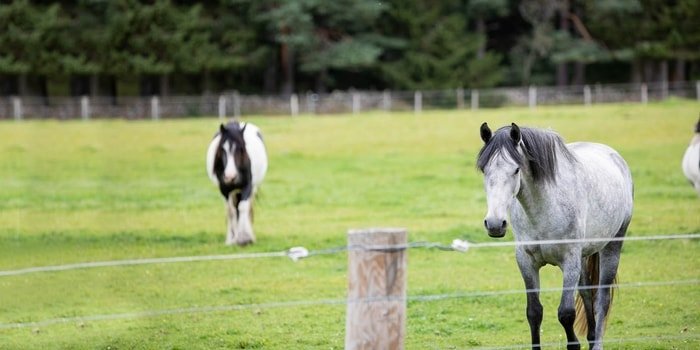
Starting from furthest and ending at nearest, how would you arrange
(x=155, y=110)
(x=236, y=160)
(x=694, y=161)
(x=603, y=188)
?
(x=155, y=110)
(x=694, y=161)
(x=236, y=160)
(x=603, y=188)

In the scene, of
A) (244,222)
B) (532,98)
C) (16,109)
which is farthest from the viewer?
(532,98)

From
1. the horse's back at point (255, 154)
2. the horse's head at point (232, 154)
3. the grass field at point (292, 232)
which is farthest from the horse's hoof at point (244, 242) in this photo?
the horse's back at point (255, 154)

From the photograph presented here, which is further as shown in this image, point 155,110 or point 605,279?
point 155,110

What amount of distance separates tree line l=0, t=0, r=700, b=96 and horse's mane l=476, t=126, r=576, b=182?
38.1 meters

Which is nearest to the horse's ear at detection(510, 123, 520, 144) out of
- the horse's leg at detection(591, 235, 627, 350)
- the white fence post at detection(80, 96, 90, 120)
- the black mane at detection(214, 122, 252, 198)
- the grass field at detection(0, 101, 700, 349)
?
the grass field at detection(0, 101, 700, 349)

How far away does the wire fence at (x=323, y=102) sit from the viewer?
42.2m

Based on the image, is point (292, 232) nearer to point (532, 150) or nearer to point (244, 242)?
point (244, 242)

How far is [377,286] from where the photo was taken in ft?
17.8

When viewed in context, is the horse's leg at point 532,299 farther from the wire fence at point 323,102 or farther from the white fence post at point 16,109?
the white fence post at point 16,109

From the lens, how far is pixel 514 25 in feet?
179

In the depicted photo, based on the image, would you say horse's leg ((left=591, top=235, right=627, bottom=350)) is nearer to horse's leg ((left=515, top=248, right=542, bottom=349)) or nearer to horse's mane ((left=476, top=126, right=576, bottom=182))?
horse's leg ((left=515, top=248, right=542, bottom=349))

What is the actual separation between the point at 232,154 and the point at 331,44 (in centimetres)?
3354

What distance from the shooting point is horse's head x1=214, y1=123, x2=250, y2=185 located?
14.8 meters

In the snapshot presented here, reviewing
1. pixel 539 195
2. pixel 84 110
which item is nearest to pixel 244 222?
pixel 539 195
